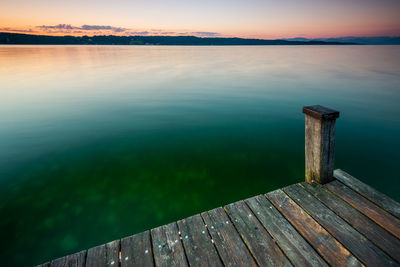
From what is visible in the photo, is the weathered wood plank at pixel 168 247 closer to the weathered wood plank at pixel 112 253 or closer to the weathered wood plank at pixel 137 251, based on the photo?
the weathered wood plank at pixel 137 251

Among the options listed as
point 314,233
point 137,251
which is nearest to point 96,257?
point 137,251

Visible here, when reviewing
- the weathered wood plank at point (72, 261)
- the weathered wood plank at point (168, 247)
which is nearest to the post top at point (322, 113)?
the weathered wood plank at point (168, 247)

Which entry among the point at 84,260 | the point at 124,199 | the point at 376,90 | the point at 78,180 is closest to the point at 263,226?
the point at 84,260

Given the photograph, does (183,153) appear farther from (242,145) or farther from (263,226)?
(263,226)

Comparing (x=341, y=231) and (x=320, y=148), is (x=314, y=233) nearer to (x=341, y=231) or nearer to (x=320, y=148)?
(x=341, y=231)

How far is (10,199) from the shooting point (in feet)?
18.4

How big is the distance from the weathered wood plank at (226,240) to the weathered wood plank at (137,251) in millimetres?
915

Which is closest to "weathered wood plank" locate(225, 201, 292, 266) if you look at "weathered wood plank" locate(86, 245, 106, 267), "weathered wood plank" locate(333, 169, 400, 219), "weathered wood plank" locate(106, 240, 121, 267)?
"weathered wood plank" locate(106, 240, 121, 267)

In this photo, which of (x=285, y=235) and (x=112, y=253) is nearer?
(x=112, y=253)

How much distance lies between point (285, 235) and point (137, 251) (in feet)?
6.93

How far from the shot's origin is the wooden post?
3557 millimetres

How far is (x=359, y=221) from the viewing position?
10.3 feet

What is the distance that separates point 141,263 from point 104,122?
33.2 feet

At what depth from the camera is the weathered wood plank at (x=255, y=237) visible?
105 inches
